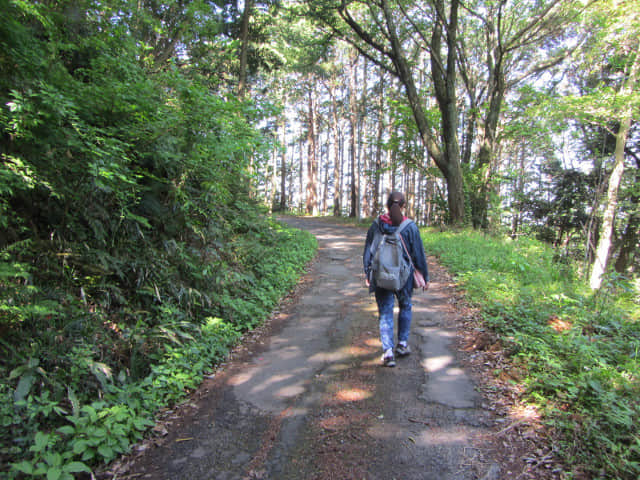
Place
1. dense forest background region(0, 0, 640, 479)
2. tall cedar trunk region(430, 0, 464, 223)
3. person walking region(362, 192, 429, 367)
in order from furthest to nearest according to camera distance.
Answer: tall cedar trunk region(430, 0, 464, 223)
person walking region(362, 192, 429, 367)
dense forest background region(0, 0, 640, 479)

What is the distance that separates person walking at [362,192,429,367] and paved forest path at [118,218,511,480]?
288 mm

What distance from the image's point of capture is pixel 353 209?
23.6 m

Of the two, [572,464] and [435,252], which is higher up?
[435,252]

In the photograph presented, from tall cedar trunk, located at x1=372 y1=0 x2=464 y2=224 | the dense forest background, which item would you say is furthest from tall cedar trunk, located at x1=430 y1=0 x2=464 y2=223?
the dense forest background

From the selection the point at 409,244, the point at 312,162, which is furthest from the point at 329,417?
the point at 312,162

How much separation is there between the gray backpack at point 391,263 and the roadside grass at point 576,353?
5.30 feet

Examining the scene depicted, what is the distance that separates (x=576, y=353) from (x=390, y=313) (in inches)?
79.7

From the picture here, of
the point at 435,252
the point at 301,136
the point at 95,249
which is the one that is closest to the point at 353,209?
the point at 435,252

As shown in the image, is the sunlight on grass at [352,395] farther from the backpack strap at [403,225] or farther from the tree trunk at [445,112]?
the tree trunk at [445,112]

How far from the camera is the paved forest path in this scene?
2.67 metres

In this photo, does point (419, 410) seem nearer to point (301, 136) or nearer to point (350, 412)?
point (350, 412)

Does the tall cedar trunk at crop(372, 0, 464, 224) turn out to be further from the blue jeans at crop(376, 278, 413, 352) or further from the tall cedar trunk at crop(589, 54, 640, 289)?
the blue jeans at crop(376, 278, 413, 352)

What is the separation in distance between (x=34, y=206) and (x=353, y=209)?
2049 centimetres

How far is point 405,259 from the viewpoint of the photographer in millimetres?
4371
